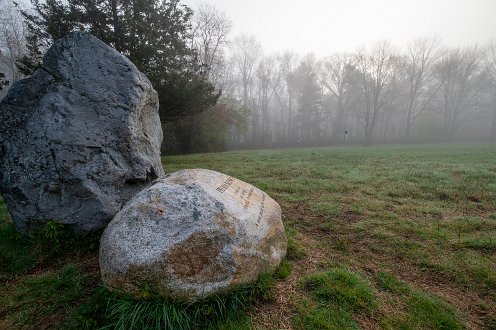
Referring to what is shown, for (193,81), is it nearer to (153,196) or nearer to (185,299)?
(153,196)

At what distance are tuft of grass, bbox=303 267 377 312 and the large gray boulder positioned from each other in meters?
3.37

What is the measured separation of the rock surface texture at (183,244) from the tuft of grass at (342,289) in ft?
1.90

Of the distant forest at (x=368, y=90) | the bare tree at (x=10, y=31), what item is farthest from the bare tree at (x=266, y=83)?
the bare tree at (x=10, y=31)

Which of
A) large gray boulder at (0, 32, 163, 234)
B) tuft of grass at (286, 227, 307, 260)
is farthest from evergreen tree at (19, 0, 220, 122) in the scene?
tuft of grass at (286, 227, 307, 260)

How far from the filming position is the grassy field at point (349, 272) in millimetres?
2963

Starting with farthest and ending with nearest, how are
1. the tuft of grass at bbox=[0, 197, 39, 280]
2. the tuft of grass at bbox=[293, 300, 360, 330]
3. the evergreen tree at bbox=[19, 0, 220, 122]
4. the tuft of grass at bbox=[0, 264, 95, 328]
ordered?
the evergreen tree at bbox=[19, 0, 220, 122]
the tuft of grass at bbox=[0, 197, 39, 280]
the tuft of grass at bbox=[0, 264, 95, 328]
the tuft of grass at bbox=[293, 300, 360, 330]

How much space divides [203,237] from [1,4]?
36.1m

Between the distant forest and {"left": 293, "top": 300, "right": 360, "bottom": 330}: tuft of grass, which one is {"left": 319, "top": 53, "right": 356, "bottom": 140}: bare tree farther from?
{"left": 293, "top": 300, "right": 360, "bottom": 330}: tuft of grass

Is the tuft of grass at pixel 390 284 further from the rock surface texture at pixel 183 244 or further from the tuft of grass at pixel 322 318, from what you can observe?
the rock surface texture at pixel 183 244

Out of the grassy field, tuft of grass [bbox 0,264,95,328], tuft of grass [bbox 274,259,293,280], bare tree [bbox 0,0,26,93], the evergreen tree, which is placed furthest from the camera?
bare tree [bbox 0,0,26,93]

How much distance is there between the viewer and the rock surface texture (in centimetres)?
279

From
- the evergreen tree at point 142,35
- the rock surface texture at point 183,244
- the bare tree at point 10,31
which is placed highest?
the bare tree at point 10,31

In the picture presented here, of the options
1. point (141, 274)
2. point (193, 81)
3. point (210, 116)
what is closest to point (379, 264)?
point (141, 274)

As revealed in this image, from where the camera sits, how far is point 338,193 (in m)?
7.35
